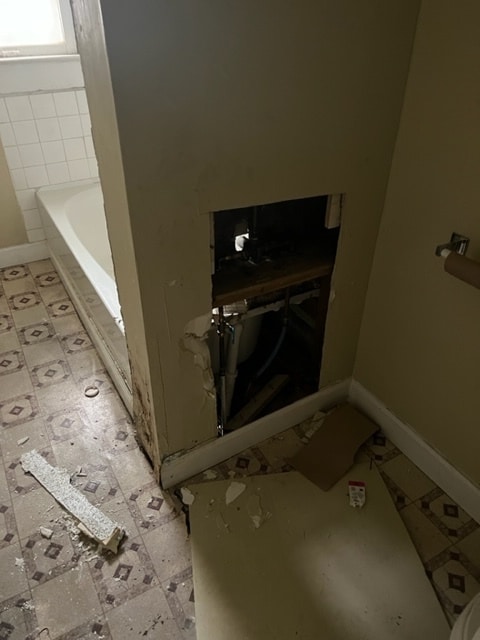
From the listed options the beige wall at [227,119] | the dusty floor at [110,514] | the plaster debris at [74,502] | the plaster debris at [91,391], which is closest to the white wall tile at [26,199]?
the dusty floor at [110,514]

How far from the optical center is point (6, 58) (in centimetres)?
224

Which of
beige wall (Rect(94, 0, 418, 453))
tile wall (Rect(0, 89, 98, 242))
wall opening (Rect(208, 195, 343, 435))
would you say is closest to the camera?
beige wall (Rect(94, 0, 418, 453))

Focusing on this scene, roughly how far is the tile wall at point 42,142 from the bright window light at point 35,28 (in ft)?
0.73

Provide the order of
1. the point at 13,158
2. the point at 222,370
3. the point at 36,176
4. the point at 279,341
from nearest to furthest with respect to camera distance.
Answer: the point at 222,370 → the point at 279,341 → the point at 13,158 → the point at 36,176

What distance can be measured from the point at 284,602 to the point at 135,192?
1.10 meters

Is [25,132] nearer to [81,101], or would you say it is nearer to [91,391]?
[81,101]

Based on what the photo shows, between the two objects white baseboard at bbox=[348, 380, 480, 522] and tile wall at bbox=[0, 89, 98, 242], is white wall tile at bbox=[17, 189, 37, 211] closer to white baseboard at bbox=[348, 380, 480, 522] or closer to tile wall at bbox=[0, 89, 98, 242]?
tile wall at bbox=[0, 89, 98, 242]

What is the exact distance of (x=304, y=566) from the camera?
1297 mm

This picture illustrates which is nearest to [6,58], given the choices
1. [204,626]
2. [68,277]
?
[68,277]

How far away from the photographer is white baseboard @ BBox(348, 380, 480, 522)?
4.64 ft

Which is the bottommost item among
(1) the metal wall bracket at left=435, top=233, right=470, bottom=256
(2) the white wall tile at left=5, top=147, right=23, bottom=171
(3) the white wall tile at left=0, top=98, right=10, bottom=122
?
(2) the white wall tile at left=5, top=147, right=23, bottom=171

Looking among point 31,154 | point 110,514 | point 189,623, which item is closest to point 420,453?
point 189,623

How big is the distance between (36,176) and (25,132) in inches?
9.1

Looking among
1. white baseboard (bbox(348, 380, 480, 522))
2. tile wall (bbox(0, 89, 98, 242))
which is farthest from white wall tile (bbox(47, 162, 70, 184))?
white baseboard (bbox(348, 380, 480, 522))
